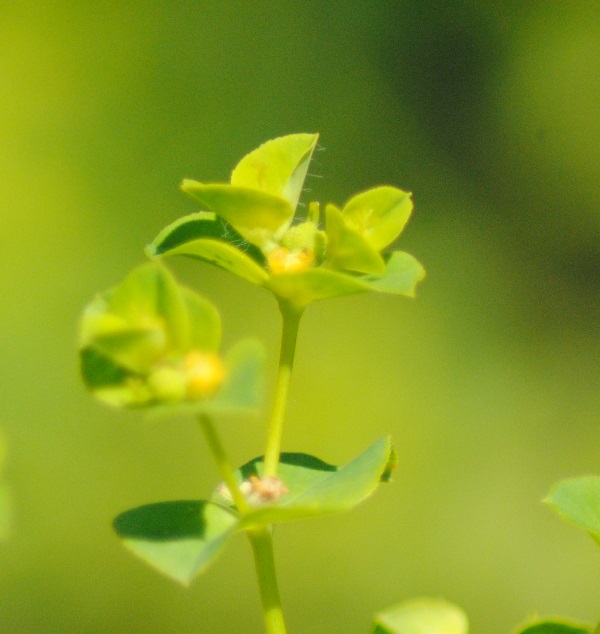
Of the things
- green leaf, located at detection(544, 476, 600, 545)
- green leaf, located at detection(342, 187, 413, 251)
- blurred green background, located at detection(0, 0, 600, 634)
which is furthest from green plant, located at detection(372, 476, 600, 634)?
blurred green background, located at detection(0, 0, 600, 634)

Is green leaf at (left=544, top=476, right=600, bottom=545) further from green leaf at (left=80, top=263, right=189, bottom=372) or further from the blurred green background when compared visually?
the blurred green background

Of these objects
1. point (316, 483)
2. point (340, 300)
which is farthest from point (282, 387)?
point (340, 300)

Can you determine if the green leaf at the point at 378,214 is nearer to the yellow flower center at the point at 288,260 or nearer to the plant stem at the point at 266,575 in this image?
the yellow flower center at the point at 288,260

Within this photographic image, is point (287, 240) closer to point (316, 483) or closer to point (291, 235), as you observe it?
point (291, 235)

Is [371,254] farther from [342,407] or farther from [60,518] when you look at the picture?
[342,407]

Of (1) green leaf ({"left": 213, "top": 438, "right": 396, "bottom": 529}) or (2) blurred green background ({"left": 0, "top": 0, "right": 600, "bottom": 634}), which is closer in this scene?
(1) green leaf ({"left": 213, "top": 438, "right": 396, "bottom": 529})

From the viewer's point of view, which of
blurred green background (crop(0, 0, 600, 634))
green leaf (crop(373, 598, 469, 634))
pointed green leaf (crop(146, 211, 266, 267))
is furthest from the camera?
blurred green background (crop(0, 0, 600, 634))
